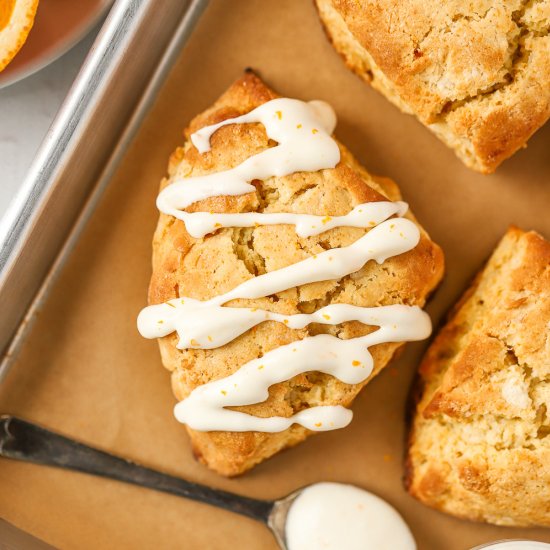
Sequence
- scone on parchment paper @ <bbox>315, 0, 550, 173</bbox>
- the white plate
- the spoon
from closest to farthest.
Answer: scone on parchment paper @ <bbox>315, 0, 550, 173</bbox>, the white plate, the spoon

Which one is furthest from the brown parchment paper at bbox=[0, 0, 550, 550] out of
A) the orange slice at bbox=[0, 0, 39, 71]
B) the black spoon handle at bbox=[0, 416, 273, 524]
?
the orange slice at bbox=[0, 0, 39, 71]

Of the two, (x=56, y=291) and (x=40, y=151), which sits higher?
(x=40, y=151)

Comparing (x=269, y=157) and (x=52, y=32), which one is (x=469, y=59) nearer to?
(x=269, y=157)

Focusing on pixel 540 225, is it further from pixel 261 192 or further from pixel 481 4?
pixel 261 192

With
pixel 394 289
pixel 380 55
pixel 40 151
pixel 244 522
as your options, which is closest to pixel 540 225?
pixel 394 289

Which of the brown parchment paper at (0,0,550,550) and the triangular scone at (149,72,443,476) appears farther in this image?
the brown parchment paper at (0,0,550,550)

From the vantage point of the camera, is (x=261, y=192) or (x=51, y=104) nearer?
(x=261, y=192)

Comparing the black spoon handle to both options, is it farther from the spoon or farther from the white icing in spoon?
the white icing in spoon
